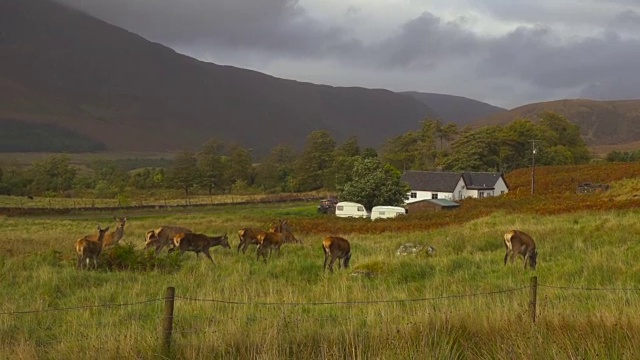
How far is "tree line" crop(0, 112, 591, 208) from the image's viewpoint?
105625 mm

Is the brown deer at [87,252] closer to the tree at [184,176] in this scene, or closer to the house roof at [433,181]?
the house roof at [433,181]

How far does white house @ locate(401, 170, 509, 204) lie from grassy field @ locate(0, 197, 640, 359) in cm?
6218

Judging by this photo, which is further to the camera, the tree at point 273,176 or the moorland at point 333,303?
the tree at point 273,176

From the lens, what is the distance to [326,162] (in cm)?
11825

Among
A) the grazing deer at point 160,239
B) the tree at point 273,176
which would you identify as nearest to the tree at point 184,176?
the tree at point 273,176

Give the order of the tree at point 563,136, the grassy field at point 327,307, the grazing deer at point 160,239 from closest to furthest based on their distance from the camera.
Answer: the grassy field at point 327,307 < the grazing deer at point 160,239 < the tree at point 563,136

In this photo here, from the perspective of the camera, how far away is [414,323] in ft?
24.8

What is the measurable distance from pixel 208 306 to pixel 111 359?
3.34 meters

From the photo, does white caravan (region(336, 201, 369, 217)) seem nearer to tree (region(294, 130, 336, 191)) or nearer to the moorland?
the moorland

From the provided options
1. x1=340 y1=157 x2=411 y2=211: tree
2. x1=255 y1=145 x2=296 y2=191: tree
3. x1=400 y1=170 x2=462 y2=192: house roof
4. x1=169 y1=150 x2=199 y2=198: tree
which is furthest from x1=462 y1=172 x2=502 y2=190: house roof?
x1=169 y1=150 x2=199 y2=198: tree

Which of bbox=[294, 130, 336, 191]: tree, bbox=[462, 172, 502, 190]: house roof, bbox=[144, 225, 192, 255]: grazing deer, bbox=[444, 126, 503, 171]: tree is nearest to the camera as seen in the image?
bbox=[144, 225, 192, 255]: grazing deer

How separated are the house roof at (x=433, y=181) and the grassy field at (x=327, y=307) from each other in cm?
6230

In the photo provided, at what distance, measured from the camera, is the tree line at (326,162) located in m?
106

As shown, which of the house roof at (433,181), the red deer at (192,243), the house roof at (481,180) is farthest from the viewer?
the house roof at (481,180)
